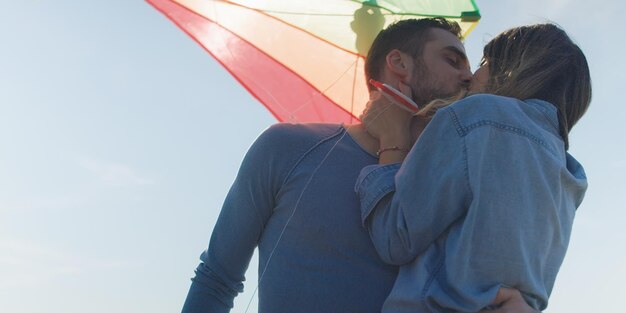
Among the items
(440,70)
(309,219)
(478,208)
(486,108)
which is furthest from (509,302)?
(440,70)

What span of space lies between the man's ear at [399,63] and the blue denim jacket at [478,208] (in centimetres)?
86

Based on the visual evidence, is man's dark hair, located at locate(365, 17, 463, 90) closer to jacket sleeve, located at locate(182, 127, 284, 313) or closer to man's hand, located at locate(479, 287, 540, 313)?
jacket sleeve, located at locate(182, 127, 284, 313)

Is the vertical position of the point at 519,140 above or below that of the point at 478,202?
above

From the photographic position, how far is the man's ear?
113 inches

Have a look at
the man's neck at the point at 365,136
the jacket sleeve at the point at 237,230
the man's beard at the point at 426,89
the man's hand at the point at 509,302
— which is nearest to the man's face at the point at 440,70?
the man's beard at the point at 426,89

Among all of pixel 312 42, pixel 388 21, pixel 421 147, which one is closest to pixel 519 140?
pixel 421 147

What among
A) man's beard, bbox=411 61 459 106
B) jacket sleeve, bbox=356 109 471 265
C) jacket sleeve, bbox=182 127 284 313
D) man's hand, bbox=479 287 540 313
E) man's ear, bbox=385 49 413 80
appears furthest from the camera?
man's ear, bbox=385 49 413 80

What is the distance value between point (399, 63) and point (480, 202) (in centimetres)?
123

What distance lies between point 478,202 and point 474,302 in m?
0.26

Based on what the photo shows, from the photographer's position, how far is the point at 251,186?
251 cm

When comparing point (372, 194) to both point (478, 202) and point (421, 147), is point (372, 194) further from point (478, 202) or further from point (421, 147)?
point (478, 202)

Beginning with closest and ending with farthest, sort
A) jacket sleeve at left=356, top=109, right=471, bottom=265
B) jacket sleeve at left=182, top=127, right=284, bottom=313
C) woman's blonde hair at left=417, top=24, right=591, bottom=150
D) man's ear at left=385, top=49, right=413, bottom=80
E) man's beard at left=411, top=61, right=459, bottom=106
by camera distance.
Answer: jacket sleeve at left=356, top=109, right=471, bottom=265
woman's blonde hair at left=417, top=24, right=591, bottom=150
jacket sleeve at left=182, top=127, right=284, bottom=313
man's beard at left=411, top=61, right=459, bottom=106
man's ear at left=385, top=49, right=413, bottom=80

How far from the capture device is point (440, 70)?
2.79m

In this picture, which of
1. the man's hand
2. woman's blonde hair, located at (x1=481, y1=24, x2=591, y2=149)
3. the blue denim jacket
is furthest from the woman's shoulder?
the man's hand
